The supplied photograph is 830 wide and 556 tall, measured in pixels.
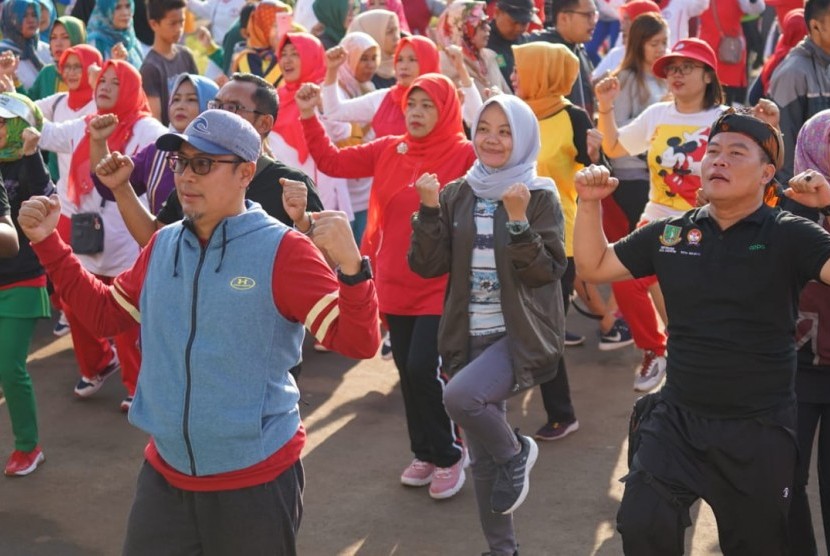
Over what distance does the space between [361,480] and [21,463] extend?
1.79m

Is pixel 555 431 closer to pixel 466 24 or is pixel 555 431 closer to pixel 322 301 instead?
pixel 322 301

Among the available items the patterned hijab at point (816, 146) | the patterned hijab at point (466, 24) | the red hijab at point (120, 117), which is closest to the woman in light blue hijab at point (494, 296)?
the patterned hijab at point (816, 146)

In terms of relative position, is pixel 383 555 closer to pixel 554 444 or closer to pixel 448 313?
pixel 448 313

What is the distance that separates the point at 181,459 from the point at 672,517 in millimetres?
1657

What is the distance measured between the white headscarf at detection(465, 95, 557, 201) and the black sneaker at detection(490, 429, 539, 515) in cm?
110

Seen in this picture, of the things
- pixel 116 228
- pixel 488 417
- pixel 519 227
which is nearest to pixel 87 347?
pixel 116 228

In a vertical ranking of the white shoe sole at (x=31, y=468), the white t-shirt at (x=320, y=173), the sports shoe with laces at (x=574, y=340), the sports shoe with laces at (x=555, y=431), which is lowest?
the sports shoe with laces at (x=574, y=340)

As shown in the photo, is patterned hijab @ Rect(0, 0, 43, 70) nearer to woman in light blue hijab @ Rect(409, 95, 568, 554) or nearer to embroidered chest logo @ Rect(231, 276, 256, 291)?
woman in light blue hijab @ Rect(409, 95, 568, 554)

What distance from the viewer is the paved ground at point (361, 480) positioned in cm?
587

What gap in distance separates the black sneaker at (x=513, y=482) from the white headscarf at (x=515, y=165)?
3.60ft

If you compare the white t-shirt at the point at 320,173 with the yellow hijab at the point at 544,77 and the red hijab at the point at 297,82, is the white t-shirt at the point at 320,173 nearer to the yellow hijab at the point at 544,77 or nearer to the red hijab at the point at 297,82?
the red hijab at the point at 297,82

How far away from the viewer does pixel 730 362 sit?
14.4ft

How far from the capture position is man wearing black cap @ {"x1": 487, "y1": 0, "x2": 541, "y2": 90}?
31.4 feet

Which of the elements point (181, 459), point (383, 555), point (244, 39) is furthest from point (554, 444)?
point (244, 39)
